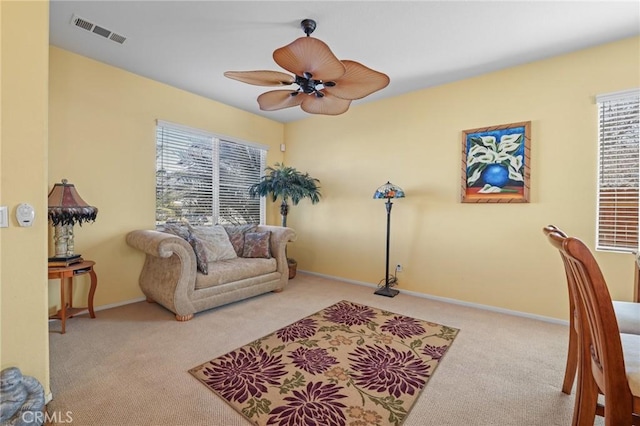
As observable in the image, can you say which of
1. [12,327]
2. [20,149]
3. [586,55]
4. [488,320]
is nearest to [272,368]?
[12,327]

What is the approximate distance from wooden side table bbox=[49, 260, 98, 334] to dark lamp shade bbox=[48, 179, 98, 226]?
1.39 ft

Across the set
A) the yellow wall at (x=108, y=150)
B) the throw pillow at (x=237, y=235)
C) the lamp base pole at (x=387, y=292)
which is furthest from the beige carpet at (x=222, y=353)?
the throw pillow at (x=237, y=235)

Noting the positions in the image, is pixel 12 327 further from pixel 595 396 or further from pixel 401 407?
pixel 595 396

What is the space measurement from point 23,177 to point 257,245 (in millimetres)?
2561

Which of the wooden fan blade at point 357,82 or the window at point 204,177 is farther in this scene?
the window at point 204,177

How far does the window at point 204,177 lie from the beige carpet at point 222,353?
1.41 m

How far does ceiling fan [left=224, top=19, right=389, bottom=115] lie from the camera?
5.93 feet

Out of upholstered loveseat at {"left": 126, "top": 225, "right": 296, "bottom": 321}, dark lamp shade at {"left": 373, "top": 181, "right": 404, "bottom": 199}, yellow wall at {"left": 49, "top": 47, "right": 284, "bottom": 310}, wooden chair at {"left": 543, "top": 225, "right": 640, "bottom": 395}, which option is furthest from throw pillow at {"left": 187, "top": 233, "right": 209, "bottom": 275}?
wooden chair at {"left": 543, "top": 225, "right": 640, "bottom": 395}

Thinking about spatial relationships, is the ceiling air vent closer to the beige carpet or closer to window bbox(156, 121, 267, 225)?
window bbox(156, 121, 267, 225)

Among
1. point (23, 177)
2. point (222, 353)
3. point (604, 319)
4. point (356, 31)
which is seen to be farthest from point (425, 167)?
point (23, 177)

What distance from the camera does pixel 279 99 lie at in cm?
262

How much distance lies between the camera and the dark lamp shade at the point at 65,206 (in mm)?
2559

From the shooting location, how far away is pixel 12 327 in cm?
149

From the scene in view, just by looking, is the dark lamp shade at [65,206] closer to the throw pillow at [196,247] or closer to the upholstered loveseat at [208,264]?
the upholstered loveseat at [208,264]
